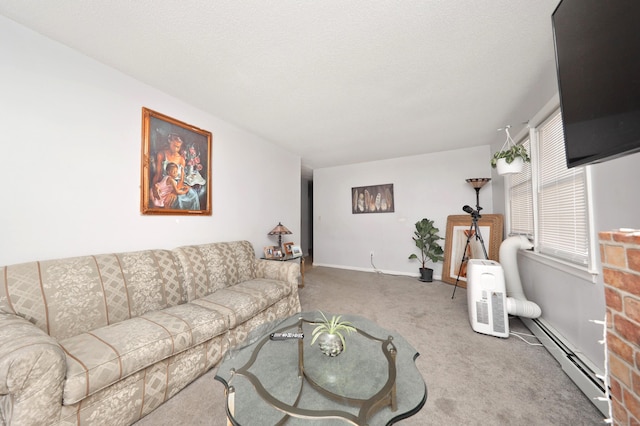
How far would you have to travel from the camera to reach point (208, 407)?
1351 millimetres

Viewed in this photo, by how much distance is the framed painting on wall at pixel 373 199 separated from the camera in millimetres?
4777

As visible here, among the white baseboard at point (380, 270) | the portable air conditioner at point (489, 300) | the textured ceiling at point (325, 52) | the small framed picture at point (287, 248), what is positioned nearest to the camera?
the textured ceiling at point (325, 52)

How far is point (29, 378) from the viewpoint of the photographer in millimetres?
936

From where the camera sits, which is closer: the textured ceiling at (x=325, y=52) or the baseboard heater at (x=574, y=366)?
the baseboard heater at (x=574, y=366)

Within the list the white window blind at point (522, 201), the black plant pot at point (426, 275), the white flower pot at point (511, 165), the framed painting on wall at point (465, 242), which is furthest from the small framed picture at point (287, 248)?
the white window blind at point (522, 201)

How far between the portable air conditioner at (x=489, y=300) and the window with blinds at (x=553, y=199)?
1.66ft

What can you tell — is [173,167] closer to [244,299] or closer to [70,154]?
[70,154]

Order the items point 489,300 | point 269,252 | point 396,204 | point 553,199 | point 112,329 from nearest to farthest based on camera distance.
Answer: point 112,329, point 553,199, point 489,300, point 269,252, point 396,204

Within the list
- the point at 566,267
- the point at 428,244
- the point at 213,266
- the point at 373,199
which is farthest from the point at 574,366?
the point at 373,199

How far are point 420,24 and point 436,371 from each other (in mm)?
2573

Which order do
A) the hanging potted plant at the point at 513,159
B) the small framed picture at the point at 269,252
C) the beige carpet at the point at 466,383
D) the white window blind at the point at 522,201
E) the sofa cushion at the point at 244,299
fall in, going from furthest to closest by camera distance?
1. the small framed picture at the point at 269,252
2. the white window blind at the point at 522,201
3. the hanging potted plant at the point at 513,159
4. the sofa cushion at the point at 244,299
5. the beige carpet at the point at 466,383

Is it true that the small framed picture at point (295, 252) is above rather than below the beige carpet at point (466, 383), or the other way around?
above

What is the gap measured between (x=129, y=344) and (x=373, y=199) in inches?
177

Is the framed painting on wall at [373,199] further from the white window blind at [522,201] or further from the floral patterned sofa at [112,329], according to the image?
the floral patterned sofa at [112,329]
